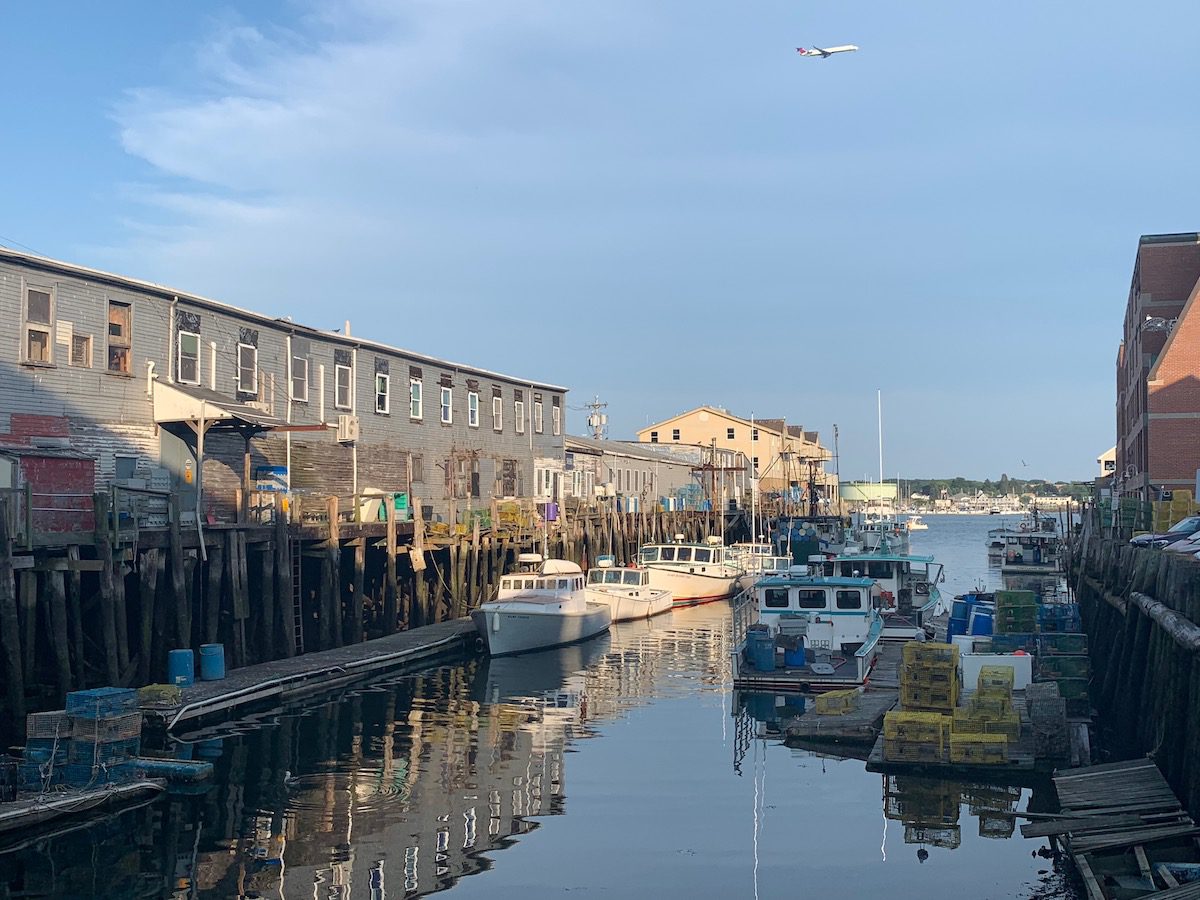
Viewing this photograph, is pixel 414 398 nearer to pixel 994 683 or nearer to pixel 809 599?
pixel 809 599

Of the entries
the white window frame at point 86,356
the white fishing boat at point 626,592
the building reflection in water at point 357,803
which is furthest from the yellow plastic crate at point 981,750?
the white fishing boat at point 626,592

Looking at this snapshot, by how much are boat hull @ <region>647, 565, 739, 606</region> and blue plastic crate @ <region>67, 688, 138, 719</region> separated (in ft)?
112

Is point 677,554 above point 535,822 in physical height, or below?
above

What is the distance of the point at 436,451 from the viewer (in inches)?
1868

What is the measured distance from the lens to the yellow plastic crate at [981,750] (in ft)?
69.8

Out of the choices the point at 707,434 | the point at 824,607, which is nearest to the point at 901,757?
the point at 824,607

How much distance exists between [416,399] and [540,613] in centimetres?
1169

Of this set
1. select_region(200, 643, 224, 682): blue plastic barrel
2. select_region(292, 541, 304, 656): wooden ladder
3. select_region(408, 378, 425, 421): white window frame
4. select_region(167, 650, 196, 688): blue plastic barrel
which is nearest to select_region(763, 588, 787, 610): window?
select_region(292, 541, 304, 656): wooden ladder

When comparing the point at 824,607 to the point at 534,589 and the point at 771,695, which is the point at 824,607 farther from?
the point at 534,589

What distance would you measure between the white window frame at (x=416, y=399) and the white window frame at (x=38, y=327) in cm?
1814

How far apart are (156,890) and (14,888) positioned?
1807mm

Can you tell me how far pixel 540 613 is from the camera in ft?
126

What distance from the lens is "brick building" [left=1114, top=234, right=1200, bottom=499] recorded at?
164 feet

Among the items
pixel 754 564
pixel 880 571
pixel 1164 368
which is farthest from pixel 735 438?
pixel 880 571
